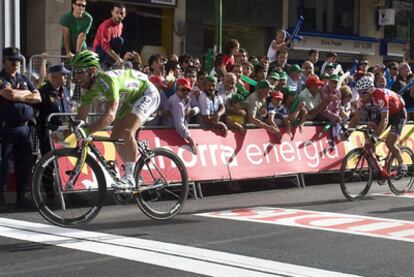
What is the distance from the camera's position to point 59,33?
671 inches

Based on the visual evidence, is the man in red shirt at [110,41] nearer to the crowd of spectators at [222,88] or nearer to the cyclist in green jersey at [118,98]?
the crowd of spectators at [222,88]

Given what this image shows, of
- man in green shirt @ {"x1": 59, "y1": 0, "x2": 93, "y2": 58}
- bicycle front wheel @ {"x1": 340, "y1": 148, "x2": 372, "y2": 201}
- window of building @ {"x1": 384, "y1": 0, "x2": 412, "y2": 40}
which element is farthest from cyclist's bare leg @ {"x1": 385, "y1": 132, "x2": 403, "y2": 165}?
window of building @ {"x1": 384, "y1": 0, "x2": 412, "y2": 40}

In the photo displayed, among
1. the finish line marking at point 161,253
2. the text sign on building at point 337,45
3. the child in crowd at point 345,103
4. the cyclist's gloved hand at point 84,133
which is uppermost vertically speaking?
the text sign on building at point 337,45

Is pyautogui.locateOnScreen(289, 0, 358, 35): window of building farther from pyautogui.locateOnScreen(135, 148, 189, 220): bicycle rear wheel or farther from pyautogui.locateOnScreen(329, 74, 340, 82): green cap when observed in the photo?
pyautogui.locateOnScreen(135, 148, 189, 220): bicycle rear wheel

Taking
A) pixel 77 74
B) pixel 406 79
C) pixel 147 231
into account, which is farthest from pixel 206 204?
pixel 406 79

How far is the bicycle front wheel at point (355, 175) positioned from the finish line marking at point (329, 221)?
4.11 feet

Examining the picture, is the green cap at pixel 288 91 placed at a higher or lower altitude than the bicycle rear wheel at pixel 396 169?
higher

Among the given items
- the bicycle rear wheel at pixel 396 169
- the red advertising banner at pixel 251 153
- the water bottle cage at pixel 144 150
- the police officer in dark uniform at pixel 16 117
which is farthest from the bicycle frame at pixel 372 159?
the police officer in dark uniform at pixel 16 117

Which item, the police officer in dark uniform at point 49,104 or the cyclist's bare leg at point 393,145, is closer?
the police officer in dark uniform at point 49,104

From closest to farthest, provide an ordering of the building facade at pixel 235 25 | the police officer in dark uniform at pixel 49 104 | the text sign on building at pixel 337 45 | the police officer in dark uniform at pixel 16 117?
the police officer in dark uniform at pixel 16 117
the police officer in dark uniform at pixel 49 104
the building facade at pixel 235 25
the text sign on building at pixel 337 45

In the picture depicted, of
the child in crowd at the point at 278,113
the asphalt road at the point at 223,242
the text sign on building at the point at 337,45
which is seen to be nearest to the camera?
the asphalt road at the point at 223,242

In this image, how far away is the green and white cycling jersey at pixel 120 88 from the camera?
7618 mm

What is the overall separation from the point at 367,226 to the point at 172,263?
295 cm

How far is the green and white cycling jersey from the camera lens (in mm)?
7618
